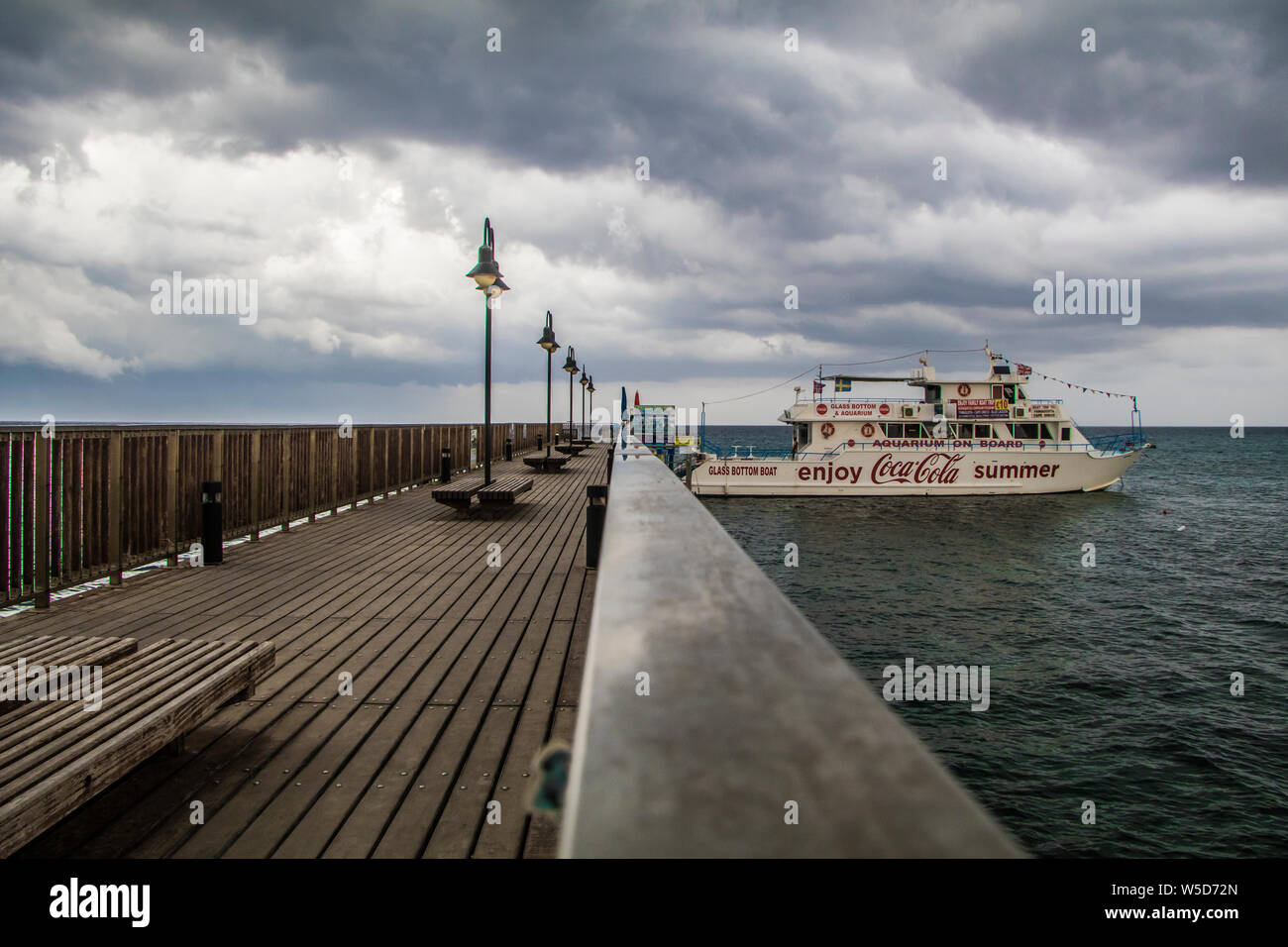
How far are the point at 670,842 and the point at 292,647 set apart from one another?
15.3 ft

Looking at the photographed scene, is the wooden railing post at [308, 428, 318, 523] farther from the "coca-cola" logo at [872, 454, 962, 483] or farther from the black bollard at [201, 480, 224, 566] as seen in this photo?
the "coca-cola" logo at [872, 454, 962, 483]

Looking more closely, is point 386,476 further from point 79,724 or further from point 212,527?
point 79,724

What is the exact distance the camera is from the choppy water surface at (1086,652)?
274 inches

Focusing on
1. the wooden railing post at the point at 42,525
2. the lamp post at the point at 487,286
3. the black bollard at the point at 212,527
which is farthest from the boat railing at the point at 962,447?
the wooden railing post at the point at 42,525

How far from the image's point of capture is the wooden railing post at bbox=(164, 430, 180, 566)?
7.25 meters

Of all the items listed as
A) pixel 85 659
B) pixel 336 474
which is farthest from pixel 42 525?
pixel 336 474

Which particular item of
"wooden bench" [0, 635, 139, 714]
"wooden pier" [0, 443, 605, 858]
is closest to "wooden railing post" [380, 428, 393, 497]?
"wooden pier" [0, 443, 605, 858]

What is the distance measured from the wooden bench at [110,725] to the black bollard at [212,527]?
435 centimetres

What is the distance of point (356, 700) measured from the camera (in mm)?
3688
